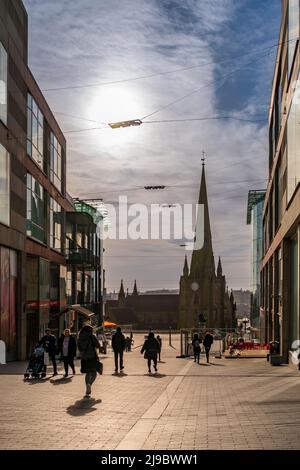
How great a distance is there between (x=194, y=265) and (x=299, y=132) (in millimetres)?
98297

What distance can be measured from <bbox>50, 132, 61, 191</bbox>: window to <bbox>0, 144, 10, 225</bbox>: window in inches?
473

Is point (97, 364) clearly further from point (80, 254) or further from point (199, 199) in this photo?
point (199, 199)

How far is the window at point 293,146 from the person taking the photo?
21.9m

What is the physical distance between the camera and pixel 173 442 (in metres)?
7.93

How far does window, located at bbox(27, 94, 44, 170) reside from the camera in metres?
30.8

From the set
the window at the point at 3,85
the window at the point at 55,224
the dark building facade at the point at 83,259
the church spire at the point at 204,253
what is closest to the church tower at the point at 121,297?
the church spire at the point at 204,253

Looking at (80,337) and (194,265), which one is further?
(194,265)

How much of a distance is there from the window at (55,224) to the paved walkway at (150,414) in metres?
21.4

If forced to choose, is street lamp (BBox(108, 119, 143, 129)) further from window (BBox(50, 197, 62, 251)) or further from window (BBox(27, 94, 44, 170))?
window (BBox(50, 197, 62, 251))

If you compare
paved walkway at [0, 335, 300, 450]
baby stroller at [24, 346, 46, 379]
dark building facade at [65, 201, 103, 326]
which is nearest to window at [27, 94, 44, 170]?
dark building facade at [65, 201, 103, 326]

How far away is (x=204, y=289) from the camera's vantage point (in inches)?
4729

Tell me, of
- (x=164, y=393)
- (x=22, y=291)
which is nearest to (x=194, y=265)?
(x=22, y=291)

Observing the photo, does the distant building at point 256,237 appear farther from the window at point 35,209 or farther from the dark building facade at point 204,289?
the window at point 35,209

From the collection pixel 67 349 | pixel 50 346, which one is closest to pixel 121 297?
pixel 50 346
